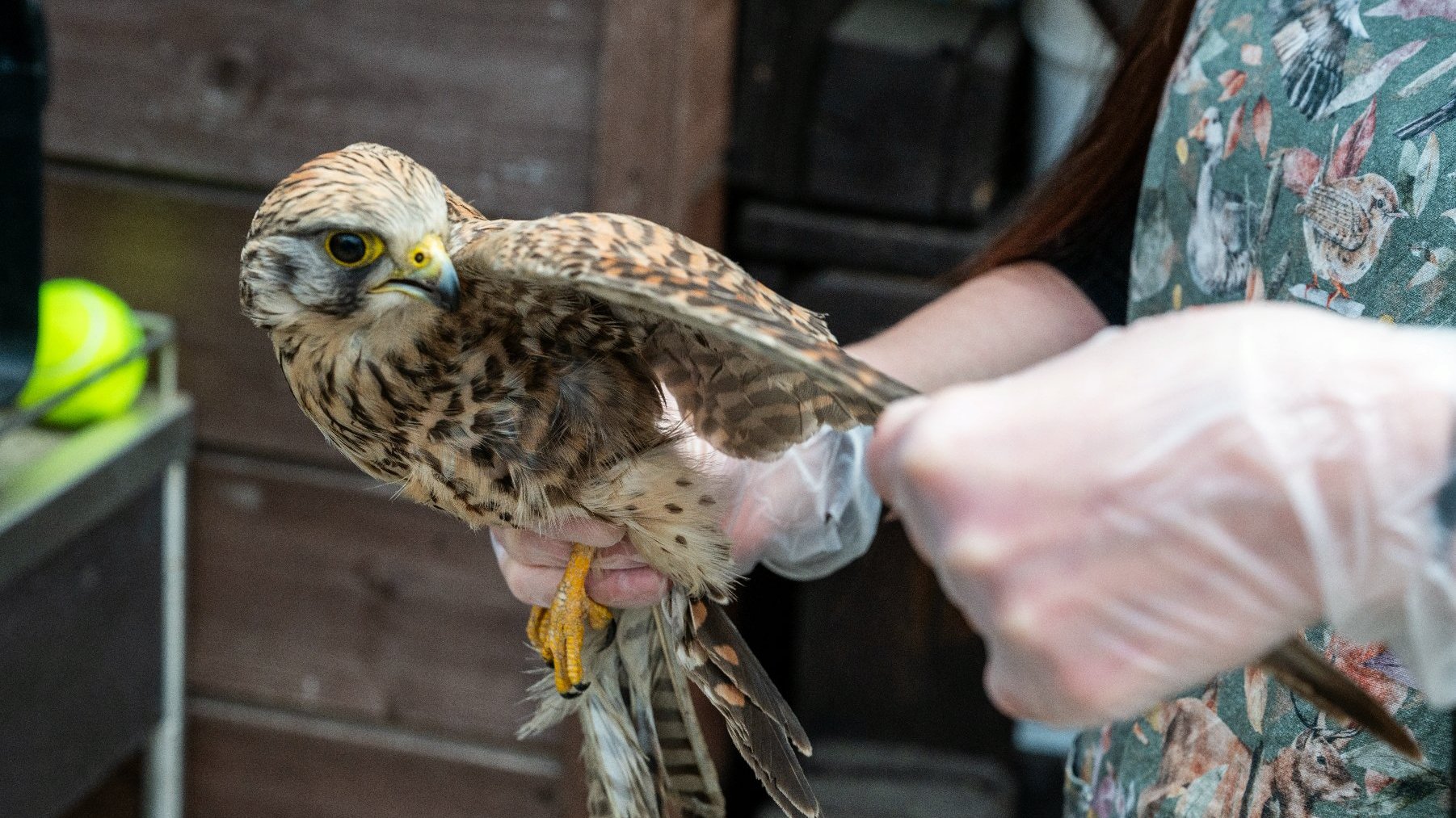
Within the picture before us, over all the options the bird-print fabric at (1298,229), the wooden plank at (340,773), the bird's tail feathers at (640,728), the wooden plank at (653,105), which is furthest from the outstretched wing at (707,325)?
the wooden plank at (340,773)

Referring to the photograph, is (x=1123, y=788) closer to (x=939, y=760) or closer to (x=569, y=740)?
(x=569, y=740)

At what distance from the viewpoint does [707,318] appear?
952 mm

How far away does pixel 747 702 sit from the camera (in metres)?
1.36

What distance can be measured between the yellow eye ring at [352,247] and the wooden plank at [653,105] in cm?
111

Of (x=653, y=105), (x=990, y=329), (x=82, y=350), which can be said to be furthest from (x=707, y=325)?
(x=82, y=350)

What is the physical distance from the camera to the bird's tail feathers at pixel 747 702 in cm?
130

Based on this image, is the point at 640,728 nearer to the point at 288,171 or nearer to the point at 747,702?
the point at 747,702

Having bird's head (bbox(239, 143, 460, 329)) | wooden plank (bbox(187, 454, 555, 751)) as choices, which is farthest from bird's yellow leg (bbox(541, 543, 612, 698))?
wooden plank (bbox(187, 454, 555, 751))

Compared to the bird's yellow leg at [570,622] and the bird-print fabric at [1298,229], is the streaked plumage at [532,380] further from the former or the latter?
the bird-print fabric at [1298,229]

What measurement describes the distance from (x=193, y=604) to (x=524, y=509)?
1747 mm

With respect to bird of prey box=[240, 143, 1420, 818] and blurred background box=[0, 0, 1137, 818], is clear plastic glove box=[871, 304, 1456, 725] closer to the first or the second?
bird of prey box=[240, 143, 1420, 818]

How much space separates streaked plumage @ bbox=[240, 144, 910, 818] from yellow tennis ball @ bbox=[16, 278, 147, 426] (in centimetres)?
94

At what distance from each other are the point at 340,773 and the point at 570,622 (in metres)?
1.66

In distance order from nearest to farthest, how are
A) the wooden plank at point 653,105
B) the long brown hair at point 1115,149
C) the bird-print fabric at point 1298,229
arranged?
1. the bird-print fabric at point 1298,229
2. the long brown hair at point 1115,149
3. the wooden plank at point 653,105
